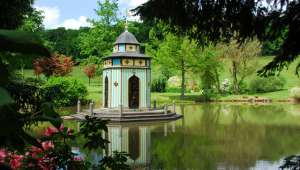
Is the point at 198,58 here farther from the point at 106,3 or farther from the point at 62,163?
the point at 62,163

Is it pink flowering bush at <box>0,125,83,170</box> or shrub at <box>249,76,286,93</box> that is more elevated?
shrub at <box>249,76,286,93</box>

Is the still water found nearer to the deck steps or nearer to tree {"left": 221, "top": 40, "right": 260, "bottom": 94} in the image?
the deck steps

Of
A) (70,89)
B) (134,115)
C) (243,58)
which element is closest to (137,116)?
(134,115)

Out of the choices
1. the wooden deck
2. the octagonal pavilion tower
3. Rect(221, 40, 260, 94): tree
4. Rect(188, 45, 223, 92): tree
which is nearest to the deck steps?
the wooden deck

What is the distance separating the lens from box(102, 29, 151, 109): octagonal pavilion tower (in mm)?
20453

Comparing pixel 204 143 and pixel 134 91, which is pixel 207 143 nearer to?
pixel 204 143

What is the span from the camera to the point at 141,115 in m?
18.9

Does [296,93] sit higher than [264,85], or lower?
lower

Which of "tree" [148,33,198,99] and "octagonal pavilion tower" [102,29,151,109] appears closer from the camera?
"octagonal pavilion tower" [102,29,151,109]

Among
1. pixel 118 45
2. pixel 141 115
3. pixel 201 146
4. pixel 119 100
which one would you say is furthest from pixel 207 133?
pixel 118 45

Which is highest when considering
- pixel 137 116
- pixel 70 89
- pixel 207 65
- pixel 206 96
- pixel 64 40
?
pixel 64 40

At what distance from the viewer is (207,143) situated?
1171 centimetres

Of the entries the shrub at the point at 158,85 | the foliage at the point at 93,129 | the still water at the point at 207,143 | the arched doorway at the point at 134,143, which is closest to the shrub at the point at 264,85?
the shrub at the point at 158,85

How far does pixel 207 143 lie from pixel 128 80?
31.4ft
